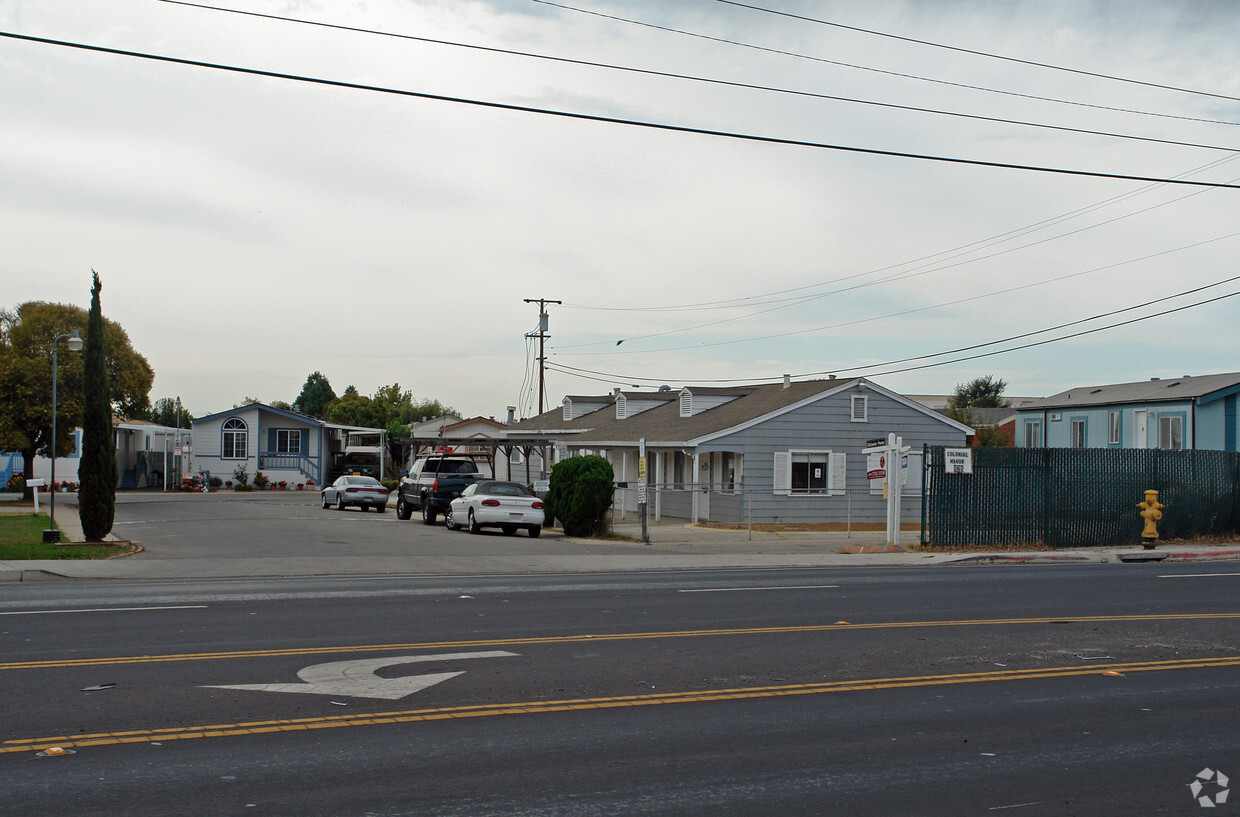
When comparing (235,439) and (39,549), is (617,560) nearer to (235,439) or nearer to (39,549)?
(39,549)

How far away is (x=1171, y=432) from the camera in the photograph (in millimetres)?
39625

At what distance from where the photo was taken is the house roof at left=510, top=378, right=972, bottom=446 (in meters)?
33.6

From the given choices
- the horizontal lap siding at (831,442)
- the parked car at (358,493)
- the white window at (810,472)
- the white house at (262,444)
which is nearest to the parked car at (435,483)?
the parked car at (358,493)

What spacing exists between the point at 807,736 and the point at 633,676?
211 cm

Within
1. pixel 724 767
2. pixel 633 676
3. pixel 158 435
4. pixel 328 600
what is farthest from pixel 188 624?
pixel 158 435

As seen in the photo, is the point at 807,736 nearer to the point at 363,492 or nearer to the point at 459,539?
the point at 459,539

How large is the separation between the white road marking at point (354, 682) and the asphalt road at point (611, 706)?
39 millimetres

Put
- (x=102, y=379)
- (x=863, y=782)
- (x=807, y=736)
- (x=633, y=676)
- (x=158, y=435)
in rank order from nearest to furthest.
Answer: (x=863, y=782)
(x=807, y=736)
(x=633, y=676)
(x=102, y=379)
(x=158, y=435)

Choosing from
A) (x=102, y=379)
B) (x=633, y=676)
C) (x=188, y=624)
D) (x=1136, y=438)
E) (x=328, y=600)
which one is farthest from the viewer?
(x=1136, y=438)

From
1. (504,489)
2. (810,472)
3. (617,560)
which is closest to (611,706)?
(617,560)

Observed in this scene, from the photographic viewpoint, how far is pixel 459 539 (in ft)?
84.3

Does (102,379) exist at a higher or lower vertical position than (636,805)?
higher

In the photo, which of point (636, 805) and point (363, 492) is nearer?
point (636, 805)

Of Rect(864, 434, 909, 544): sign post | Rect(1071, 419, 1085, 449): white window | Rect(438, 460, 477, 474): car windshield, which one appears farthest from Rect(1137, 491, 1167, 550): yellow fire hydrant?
Rect(1071, 419, 1085, 449): white window
